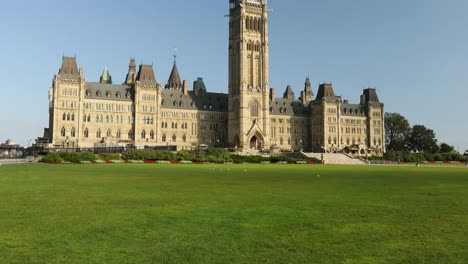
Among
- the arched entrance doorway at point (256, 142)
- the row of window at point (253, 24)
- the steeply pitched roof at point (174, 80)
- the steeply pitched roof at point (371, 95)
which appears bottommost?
the arched entrance doorway at point (256, 142)

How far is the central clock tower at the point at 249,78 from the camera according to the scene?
441 ft

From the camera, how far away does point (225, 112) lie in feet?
474

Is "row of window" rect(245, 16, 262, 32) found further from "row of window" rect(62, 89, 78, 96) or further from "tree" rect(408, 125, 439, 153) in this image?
"tree" rect(408, 125, 439, 153)

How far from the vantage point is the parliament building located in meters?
120

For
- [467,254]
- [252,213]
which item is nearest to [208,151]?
[252,213]

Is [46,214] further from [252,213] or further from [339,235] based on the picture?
[339,235]

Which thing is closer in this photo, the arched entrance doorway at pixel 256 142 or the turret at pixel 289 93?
the arched entrance doorway at pixel 256 142

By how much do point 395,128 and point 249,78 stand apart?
62.4 m

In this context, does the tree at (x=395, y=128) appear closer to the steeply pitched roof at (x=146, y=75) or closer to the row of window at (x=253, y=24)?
the row of window at (x=253, y=24)

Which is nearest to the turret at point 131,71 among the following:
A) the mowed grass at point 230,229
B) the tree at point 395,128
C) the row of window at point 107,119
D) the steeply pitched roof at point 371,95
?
the row of window at point 107,119

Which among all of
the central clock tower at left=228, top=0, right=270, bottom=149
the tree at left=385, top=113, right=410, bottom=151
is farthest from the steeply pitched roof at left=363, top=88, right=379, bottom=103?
the central clock tower at left=228, top=0, right=270, bottom=149

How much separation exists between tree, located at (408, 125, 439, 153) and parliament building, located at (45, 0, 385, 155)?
967 cm

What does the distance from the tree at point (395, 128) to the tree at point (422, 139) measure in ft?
12.1

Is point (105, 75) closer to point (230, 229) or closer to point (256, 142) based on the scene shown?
point (256, 142)
